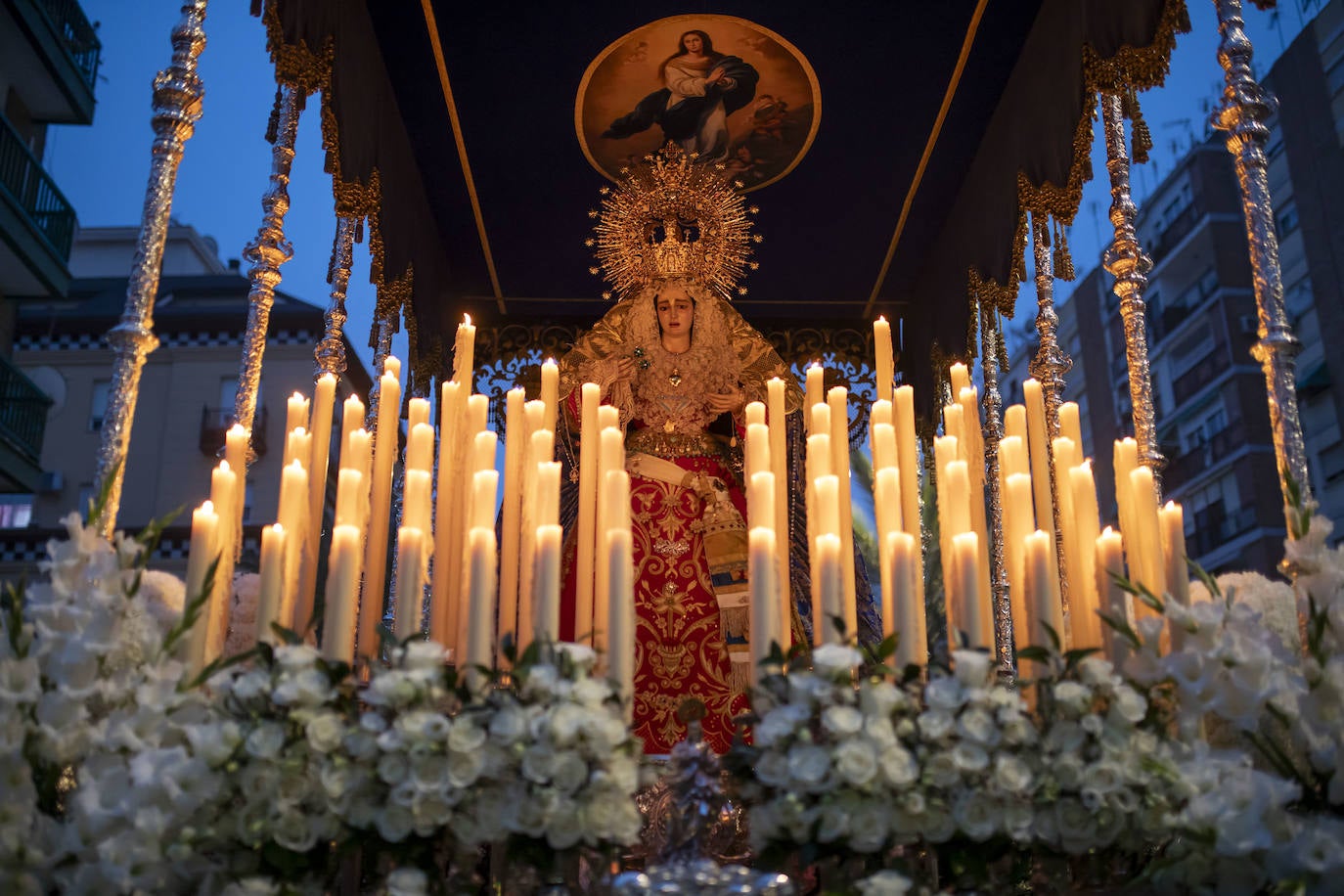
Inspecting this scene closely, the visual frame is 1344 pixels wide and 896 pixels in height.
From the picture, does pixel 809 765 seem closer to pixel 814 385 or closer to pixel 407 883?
pixel 407 883

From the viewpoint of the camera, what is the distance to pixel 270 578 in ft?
9.43

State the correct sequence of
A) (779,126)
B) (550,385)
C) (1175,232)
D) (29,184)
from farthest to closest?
(1175,232), (29,184), (779,126), (550,385)

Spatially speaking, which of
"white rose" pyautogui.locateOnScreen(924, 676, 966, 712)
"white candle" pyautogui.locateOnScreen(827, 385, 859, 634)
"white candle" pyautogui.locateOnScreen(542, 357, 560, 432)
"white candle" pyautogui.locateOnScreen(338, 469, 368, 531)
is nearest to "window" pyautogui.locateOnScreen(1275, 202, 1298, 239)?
"white candle" pyautogui.locateOnScreen(827, 385, 859, 634)

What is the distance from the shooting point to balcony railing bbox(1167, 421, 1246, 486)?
21156mm

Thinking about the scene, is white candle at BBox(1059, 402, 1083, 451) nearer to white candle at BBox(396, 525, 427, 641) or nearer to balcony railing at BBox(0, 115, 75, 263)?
white candle at BBox(396, 525, 427, 641)

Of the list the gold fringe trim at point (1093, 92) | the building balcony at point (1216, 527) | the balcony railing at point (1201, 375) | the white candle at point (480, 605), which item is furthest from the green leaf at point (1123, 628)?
the balcony railing at point (1201, 375)

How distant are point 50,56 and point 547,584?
14565 mm

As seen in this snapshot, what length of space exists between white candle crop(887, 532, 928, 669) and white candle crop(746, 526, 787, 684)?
29 centimetres

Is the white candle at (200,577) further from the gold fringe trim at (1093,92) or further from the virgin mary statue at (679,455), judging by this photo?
the gold fringe trim at (1093,92)

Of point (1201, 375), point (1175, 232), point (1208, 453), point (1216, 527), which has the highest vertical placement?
point (1175, 232)

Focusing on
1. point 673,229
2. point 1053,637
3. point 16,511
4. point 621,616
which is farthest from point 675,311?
point 16,511

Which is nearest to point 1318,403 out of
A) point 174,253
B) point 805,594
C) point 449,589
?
point 805,594

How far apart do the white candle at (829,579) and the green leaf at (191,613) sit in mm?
1456

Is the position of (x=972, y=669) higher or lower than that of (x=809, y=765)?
higher
